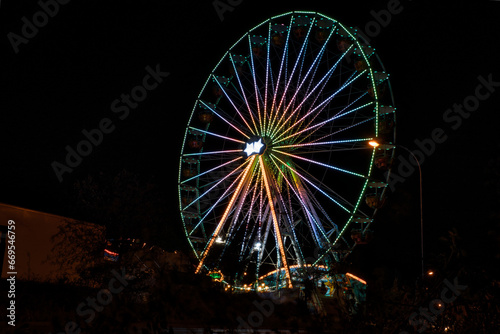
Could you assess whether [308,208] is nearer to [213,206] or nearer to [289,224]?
[289,224]

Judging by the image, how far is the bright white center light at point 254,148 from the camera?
2116cm

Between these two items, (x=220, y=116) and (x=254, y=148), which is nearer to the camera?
(x=254, y=148)

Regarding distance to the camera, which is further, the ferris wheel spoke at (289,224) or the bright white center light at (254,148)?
the bright white center light at (254,148)

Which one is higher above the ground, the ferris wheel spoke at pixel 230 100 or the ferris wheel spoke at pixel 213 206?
the ferris wheel spoke at pixel 230 100

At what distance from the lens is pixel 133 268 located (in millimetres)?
19234

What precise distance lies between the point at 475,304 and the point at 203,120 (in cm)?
1974

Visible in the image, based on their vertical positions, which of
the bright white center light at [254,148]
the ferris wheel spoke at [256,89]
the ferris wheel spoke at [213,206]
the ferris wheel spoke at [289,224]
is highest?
the ferris wheel spoke at [256,89]

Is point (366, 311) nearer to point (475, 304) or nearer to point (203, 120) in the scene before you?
point (475, 304)

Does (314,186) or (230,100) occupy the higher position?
(230,100)

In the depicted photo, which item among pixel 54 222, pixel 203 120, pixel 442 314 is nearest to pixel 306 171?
pixel 203 120

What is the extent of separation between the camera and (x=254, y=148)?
21312 mm

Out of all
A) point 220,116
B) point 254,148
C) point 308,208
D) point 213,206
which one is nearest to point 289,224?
point 308,208

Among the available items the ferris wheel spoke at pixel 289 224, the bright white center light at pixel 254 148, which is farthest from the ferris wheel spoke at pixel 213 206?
the ferris wheel spoke at pixel 289 224

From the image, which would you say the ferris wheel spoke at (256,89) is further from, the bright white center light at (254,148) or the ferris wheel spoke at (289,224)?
the ferris wheel spoke at (289,224)
